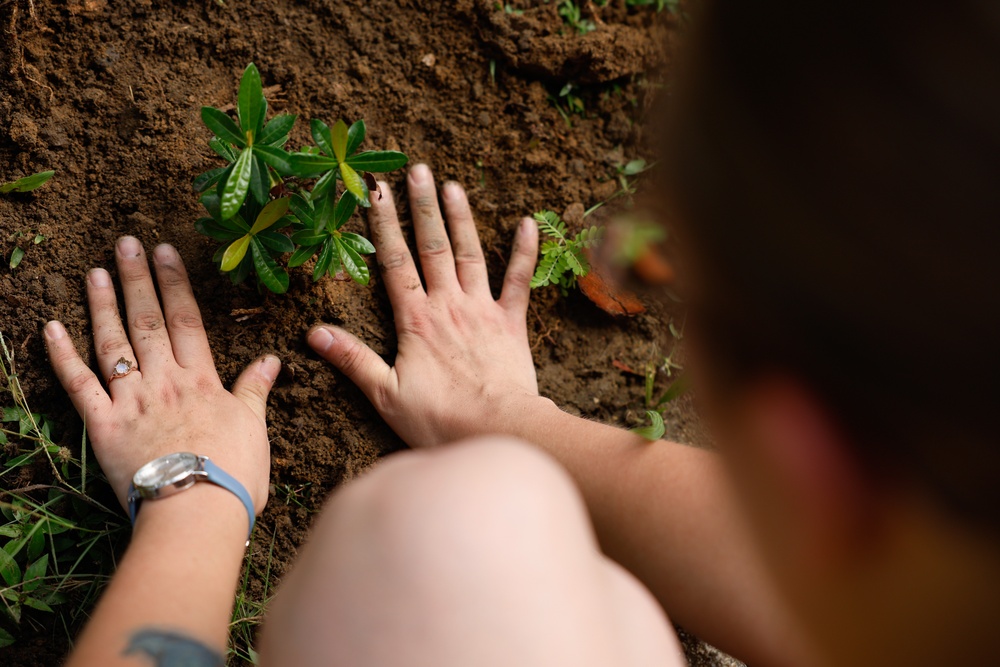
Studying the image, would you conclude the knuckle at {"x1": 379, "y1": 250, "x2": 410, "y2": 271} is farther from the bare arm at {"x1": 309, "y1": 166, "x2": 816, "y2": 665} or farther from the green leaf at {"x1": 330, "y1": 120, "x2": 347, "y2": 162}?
the green leaf at {"x1": 330, "y1": 120, "x2": 347, "y2": 162}

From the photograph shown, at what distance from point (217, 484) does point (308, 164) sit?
2.76 feet

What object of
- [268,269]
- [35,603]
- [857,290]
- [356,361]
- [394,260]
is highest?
[857,290]

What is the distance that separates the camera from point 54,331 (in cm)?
192

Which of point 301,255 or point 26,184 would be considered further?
point 26,184

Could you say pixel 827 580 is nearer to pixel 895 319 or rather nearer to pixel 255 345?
pixel 895 319

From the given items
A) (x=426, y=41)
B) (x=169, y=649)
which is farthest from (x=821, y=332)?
(x=426, y=41)

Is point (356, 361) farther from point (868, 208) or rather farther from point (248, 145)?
point (868, 208)

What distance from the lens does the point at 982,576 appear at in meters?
0.73

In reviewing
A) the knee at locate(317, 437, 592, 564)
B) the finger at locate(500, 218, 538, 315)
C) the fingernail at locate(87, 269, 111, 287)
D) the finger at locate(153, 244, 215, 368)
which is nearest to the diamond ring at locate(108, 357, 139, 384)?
the finger at locate(153, 244, 215, 368)

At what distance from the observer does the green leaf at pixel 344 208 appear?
1.82 meters

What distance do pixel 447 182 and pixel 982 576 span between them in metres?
1.90

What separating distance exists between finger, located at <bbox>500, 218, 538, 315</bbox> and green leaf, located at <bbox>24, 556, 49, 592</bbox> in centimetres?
148

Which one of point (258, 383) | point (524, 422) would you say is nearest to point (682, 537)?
point (524, 422)

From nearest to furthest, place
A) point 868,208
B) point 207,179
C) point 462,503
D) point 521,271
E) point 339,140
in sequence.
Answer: point 868,208 → point 462,503 → point 339,140 → point 207,179 → point 521,271
